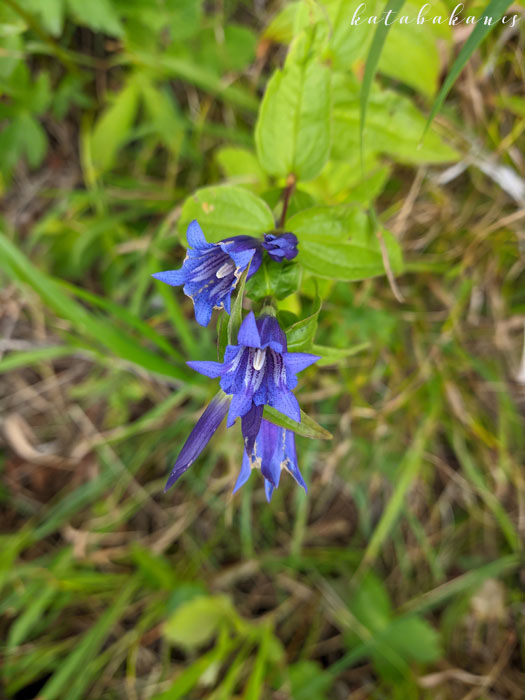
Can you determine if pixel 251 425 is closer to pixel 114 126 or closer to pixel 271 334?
pixel 271 334

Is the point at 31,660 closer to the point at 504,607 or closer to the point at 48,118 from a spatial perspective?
the point at 504,607

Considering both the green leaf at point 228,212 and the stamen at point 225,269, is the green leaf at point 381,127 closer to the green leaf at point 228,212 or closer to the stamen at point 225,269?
the green leaf at point 228,212

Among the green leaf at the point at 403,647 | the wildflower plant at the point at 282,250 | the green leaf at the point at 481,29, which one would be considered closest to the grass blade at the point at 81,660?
the green leaf at the point at 403,647

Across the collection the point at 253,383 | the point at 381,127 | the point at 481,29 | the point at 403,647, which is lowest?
the point at 403,647

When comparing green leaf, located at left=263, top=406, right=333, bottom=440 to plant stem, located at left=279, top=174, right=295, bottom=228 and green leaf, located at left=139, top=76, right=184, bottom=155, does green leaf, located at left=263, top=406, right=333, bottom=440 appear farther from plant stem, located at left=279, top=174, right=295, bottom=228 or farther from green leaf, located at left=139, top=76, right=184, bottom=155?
green leaf, located at left=139, top=76, right=184, bottom=155

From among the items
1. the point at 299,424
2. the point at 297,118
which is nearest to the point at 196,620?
the point at 299,424

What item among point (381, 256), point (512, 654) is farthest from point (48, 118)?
point (512, 654)
